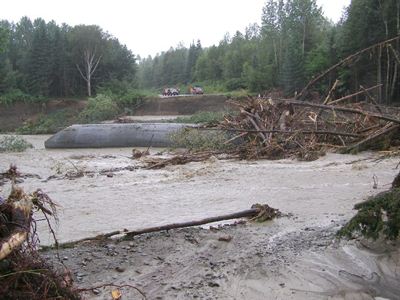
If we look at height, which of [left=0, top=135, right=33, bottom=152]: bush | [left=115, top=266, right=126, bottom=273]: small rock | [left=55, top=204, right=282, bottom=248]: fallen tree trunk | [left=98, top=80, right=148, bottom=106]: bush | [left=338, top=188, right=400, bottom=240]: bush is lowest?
[left=0, top=135, right=33, bottom=152]: bush

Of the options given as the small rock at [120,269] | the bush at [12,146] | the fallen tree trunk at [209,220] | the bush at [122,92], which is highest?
the bush at [122,92]

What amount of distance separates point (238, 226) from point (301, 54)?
3905 cm

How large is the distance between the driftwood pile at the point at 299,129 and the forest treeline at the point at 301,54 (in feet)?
6.06

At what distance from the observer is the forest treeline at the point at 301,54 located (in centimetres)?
3173

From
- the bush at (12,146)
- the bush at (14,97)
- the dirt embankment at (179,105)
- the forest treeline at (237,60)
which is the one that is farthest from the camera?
the bush at (14,97)

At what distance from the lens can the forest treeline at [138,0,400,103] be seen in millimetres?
31734

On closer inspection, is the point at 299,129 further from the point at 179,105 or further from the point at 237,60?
the point at 237,60

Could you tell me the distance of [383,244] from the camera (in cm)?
479

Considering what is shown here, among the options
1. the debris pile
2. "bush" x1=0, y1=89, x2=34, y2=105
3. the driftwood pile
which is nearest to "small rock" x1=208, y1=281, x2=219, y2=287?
the debris pile

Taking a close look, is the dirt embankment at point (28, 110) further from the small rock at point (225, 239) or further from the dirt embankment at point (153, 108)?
the small rock at point (225, 239)

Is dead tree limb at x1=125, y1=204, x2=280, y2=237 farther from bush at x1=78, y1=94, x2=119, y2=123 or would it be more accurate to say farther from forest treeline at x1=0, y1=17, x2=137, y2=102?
forest treeline at x1=0, y1=17, x2=137, y2=102

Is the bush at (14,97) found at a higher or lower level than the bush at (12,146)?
higher

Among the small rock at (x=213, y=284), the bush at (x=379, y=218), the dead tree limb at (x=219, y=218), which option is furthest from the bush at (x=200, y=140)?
the small rock at (x=213, y=284)

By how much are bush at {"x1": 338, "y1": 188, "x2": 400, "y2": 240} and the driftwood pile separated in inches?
258
